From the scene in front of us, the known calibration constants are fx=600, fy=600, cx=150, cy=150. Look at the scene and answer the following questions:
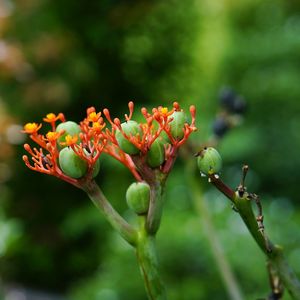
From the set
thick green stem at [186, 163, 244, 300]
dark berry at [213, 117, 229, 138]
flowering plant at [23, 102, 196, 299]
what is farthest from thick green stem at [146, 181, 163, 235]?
dark berry at [213, 117, 229, 138]

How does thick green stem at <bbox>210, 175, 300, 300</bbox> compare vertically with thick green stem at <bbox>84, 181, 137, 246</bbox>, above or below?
below

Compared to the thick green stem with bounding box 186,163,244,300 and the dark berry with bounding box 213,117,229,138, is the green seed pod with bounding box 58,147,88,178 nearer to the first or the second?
the thick green stem with bounding box 186,163,244,300

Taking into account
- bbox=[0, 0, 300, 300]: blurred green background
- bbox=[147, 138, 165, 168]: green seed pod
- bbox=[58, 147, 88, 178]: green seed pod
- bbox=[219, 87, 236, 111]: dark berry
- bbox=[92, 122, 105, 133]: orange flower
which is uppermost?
bbox=[0, 0, 300, 300]: blurred green background

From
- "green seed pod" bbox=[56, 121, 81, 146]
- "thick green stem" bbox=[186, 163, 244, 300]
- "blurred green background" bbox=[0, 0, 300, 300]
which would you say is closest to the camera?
"green seed pod" bbox=[56, 121, 81, 146]

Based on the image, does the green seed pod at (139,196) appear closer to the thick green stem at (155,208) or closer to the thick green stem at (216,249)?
the thick green stem at (155,208)

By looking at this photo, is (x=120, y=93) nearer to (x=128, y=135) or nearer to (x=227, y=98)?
(x=227, y=98)

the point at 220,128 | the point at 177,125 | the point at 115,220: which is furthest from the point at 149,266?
the point at 220,128

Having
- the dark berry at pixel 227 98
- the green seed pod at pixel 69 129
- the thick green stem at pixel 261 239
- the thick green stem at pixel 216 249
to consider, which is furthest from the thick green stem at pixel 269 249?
the dark berry at pixel 227 98
